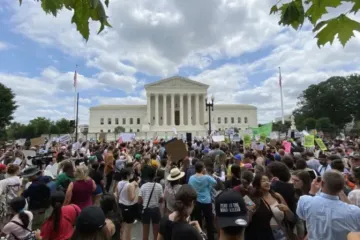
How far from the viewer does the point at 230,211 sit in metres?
2.35

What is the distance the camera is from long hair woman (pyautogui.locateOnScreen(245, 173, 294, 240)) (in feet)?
10.9

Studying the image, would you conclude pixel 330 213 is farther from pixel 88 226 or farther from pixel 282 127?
pixel 282 127

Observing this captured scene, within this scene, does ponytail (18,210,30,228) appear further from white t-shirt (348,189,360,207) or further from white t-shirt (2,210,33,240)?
white t-shirt (348,189,360,207)

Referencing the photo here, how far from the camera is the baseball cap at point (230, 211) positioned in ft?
7.42

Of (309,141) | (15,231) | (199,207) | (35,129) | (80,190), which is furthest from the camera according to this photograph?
(35,129)

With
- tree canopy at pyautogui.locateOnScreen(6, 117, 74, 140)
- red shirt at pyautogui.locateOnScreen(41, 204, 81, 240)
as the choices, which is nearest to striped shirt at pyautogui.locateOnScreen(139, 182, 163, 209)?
red shirt at pyautogui.locateOnScreen(41, 204, 81, 240)

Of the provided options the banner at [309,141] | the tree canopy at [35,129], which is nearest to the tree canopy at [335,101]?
the banner at [309,141]

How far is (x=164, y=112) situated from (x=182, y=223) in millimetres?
75233

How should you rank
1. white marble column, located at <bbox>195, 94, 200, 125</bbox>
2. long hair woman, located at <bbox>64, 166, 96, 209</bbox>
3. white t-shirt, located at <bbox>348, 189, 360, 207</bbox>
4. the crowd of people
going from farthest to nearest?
white marble column, located at <bbox>195, 94, 200, 125</bbox>
long hair woman, located at <bbox>64, 166, 96, 209</bbox>
white t-shirt, located at <bbox>348, 189, 360, 207</bbox>
the crowd of people

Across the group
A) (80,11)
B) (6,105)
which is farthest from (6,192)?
(6,105)

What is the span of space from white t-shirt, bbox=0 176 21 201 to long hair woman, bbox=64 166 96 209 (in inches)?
64.0

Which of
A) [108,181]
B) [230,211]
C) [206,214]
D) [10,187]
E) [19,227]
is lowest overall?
[206,214]

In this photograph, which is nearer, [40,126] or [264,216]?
[264,216]

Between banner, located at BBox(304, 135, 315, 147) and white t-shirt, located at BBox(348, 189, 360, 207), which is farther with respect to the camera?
banner, located at BBox(304, 135, 315, 147)
